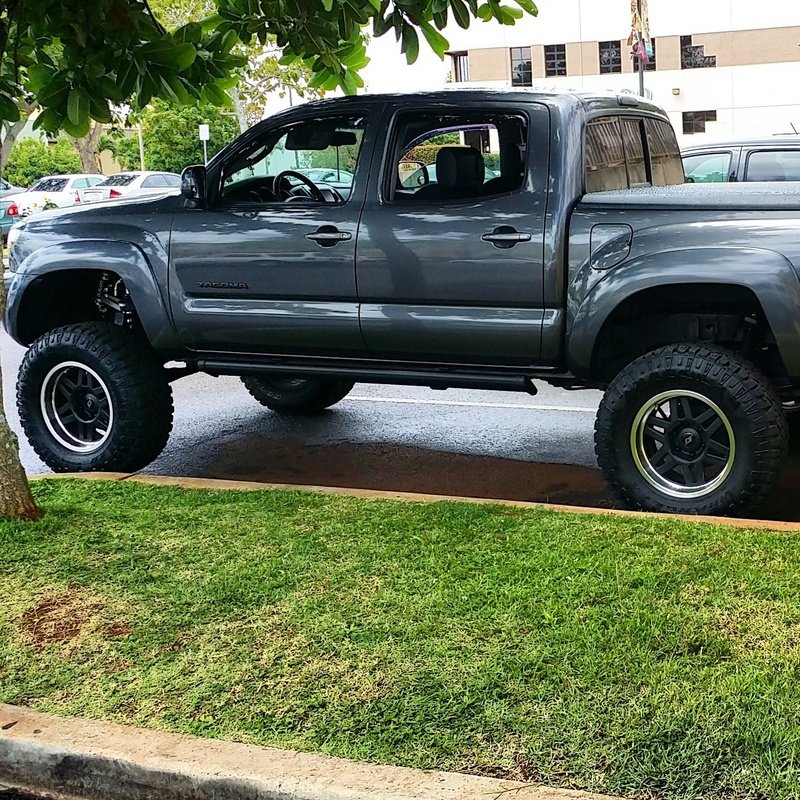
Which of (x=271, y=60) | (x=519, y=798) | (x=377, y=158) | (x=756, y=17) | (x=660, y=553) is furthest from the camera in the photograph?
(x=756, y=17)

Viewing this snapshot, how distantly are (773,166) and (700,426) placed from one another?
576cm

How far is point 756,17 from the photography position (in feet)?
132

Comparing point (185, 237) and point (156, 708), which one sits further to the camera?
point (185, 237)

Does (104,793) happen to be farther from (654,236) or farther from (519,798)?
(654,236)

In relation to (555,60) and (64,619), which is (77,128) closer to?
(64,619)

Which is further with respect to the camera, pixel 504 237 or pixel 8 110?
pixel 504 237

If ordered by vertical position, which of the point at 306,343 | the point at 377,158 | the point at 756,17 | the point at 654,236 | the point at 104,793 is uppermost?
the point at 756,17

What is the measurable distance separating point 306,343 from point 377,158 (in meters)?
1.07

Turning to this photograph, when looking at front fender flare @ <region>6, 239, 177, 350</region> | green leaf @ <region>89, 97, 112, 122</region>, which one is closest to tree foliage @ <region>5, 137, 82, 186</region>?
front fender flare @ <region>6, 239, 177, 350</region>

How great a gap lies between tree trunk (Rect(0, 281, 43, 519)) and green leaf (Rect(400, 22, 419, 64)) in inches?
97.7

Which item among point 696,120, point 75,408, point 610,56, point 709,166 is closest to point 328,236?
point 75,408

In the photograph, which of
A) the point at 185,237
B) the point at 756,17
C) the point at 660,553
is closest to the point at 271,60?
the point at 756,17

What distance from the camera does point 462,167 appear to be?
6.00 metres

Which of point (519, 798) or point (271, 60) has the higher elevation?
point (271, 60)
